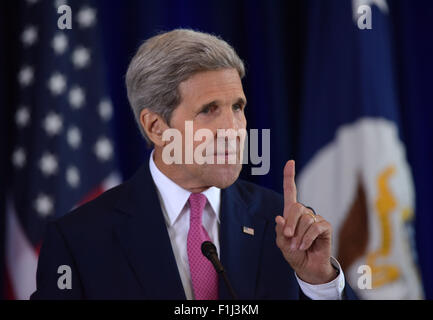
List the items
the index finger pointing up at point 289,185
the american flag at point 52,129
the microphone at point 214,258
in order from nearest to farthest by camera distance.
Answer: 1. the microphone at point 214,258
2. the index finger pointing up at point 289,185
3. the american flag at point 52,129

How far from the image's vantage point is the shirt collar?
61.2 inches

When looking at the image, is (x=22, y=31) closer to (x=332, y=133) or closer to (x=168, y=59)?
(x=168, y=59)

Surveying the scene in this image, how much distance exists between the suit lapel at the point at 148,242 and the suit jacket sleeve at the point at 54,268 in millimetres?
152

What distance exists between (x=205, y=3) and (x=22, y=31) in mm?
677

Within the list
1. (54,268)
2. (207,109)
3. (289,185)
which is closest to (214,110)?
(207,109)

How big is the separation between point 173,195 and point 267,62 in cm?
76

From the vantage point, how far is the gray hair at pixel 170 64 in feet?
4.86

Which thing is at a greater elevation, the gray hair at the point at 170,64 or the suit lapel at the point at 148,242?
the gray hair at the point at 170,64

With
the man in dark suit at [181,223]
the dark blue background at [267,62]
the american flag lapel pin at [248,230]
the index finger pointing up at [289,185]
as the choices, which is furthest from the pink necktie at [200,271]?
the dark blue background at [267,62]

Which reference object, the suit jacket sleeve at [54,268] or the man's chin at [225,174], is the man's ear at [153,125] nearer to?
the man's chin at [225,174]

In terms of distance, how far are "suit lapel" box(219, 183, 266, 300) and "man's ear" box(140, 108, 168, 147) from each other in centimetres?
25

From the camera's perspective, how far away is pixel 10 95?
2008mm

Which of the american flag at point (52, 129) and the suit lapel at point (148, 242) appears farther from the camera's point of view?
the american flag at point (52, 129)

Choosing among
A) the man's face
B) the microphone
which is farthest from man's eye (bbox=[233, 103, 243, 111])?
the microphone
